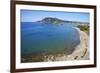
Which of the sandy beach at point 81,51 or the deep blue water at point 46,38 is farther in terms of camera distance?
the sandy beach at point 81,51

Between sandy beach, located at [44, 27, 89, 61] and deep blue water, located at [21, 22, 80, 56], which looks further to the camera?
sandy beach, located at [44, 27, 89, 61]

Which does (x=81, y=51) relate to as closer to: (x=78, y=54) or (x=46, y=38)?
(x=78, y=54)

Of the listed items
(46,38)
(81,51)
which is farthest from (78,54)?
(46,38)

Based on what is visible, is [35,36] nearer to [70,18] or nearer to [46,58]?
[46,58]

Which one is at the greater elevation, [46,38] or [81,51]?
[46,38]

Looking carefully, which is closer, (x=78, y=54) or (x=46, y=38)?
(x=46, y=38)

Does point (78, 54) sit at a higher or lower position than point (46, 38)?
lower

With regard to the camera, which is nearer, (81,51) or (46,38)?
(46,38)

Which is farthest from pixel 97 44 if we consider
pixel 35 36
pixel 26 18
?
pixel 26 18
